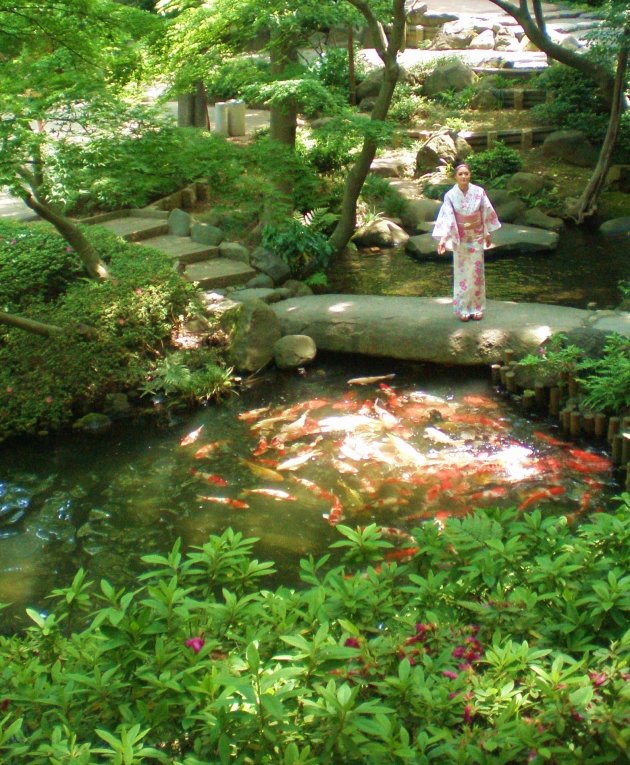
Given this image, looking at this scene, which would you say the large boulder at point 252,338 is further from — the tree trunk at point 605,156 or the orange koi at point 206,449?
the tree trunk at point 605,156

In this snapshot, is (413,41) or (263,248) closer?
(263,248)

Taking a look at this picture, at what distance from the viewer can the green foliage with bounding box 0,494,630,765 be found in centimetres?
258

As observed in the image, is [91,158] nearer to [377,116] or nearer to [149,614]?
[377,116]

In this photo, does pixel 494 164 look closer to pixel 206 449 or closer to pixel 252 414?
pixel 252 414

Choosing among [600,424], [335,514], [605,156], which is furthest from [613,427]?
[605,156]

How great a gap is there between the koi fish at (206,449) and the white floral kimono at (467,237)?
3.31m

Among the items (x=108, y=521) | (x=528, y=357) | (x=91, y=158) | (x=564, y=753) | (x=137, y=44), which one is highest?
(x=137, y=44)

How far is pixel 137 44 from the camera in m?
10.7

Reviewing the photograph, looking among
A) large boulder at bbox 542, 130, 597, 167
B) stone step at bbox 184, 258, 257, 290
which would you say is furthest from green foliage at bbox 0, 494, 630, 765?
large boulder at bbox 542, 130, 597, 167

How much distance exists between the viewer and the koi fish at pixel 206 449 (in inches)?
330

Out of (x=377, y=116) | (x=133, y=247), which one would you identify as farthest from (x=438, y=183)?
(x=133, y=247)

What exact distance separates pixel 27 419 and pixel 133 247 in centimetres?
329

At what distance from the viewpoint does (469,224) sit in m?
10.2

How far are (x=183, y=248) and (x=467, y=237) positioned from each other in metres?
4.51
